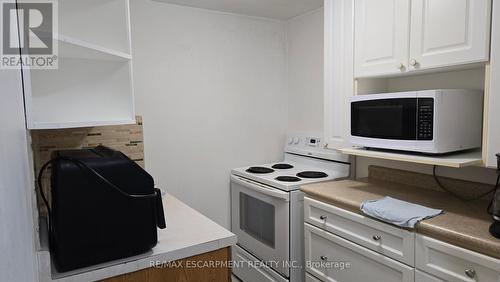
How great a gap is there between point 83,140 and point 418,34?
1972mm

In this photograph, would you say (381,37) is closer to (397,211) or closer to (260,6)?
(397,211)

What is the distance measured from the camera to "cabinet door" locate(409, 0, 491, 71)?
1.36 m

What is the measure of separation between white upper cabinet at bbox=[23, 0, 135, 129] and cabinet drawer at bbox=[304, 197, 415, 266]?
3.94ft

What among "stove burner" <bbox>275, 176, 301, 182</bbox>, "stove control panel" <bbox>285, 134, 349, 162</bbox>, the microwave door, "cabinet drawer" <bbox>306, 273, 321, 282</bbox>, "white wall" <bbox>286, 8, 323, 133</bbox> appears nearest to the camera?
the microwave door

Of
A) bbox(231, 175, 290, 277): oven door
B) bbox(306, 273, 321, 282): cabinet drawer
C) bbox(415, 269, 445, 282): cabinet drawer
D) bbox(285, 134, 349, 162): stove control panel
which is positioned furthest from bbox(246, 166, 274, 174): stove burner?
bbox(415, 269, 445, 282): cabinet drawer

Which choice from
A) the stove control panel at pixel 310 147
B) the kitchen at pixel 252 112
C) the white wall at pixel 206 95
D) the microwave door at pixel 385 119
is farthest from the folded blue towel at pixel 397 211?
the white wall at pixel 206 95

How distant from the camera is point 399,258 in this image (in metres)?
1.49

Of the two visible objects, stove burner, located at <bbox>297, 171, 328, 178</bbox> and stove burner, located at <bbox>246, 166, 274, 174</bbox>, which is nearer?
stove burner, located at <bbox>297, 171, 328, 178</bbox>

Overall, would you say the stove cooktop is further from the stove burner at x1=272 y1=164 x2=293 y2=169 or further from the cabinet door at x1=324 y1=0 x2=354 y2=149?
the cabinet door at x1=324 y1=0 x2=354 y2=149

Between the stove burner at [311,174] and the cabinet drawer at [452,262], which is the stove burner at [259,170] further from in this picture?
the cabinet drawer at [452,262]

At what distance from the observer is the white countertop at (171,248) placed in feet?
3.51

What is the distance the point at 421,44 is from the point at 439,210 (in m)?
0.83

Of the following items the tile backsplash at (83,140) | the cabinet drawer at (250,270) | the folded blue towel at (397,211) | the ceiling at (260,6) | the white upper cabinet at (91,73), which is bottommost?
the cabinet drawer at (250,270)

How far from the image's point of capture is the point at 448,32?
1.47m
